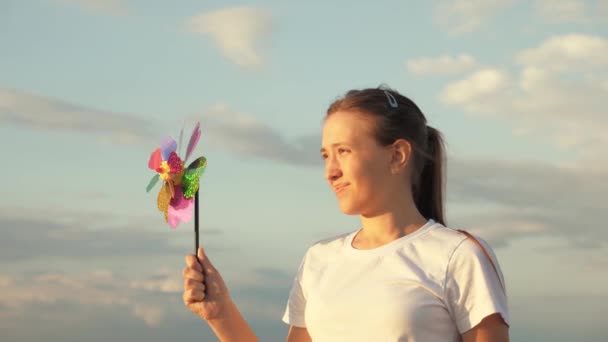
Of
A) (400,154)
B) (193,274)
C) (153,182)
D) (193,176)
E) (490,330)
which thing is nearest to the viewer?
(490,330)

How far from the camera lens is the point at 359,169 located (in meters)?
3.72

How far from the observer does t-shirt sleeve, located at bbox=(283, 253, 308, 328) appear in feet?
13.8

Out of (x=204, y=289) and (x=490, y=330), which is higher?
(x=204, y=289)

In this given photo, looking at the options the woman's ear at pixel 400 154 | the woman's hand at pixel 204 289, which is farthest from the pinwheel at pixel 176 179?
the woman's ear at pixel 400 154

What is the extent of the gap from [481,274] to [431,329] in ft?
1.10

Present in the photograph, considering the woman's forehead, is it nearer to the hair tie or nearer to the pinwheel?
the hair tie

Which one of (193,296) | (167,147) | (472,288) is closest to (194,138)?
(167,147)

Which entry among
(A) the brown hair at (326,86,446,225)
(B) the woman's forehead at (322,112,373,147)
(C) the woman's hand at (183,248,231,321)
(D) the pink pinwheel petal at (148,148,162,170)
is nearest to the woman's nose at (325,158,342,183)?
(B) the woman's forehead at (322,112,373,147)

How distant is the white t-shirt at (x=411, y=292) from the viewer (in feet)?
11.4

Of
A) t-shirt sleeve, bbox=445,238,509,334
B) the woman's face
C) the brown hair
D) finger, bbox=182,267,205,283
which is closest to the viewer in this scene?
t-shirt sleeve, bbox=445,238,509,334

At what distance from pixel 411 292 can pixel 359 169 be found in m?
0.63

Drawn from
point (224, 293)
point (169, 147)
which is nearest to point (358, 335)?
point (224, 293)

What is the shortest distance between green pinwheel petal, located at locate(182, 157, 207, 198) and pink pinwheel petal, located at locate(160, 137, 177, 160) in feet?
0.55

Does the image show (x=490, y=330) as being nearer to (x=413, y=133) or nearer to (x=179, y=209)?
(x=413, y=133)
